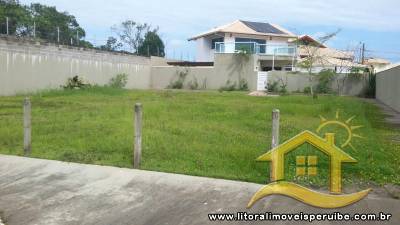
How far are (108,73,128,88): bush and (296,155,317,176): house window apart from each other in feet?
102

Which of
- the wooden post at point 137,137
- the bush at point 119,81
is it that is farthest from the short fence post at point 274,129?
the bush at point 119,81

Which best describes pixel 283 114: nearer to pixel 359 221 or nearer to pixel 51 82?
pixel 359 221

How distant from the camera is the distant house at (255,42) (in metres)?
42.3

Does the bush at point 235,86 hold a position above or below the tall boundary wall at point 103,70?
below

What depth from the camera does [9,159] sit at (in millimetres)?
8125

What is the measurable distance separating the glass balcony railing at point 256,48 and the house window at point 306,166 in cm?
3398

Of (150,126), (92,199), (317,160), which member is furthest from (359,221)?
(150,126)

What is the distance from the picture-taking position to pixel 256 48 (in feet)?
136

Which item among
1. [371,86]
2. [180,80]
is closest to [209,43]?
[180,80]

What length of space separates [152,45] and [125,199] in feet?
192

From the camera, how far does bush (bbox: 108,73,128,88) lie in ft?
124

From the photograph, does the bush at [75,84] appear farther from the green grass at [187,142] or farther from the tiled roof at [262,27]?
the tiled roof at [262,27]

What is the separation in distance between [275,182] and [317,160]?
1.37m
